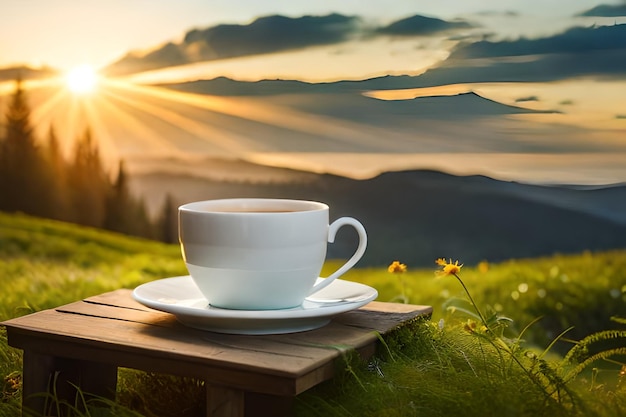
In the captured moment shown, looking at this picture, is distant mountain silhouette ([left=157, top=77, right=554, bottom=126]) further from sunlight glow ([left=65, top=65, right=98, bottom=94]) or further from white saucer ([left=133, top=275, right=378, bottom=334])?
white saucer ([left=133, top=275, right=378, bottom=334])

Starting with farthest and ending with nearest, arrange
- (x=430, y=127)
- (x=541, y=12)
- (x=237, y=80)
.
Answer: (x=237, y=80) → (x=430, y=127) → (x=541, y=12)

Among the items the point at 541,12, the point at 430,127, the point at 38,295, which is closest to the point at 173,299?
the point at 38,295

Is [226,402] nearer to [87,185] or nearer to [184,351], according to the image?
[184,351]

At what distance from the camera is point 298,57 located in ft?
9.23

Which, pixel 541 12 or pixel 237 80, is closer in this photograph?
pixel 541 12

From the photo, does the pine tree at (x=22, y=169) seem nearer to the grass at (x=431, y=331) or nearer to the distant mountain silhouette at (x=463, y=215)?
the grass at (x=431, y=331)

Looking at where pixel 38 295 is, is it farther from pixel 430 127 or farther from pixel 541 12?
pixel 541 12

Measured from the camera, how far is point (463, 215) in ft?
8.87

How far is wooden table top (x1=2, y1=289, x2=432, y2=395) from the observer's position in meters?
1.15

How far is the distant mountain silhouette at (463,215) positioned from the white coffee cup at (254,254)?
140 cm

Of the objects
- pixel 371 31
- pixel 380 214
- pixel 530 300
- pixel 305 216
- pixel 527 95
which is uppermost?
pixel 371 31

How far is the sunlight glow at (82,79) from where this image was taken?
308 centimetres

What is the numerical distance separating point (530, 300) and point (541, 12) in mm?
942

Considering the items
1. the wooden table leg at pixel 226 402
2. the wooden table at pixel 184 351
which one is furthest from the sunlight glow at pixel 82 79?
the wooden table leg at pixel 226 402
